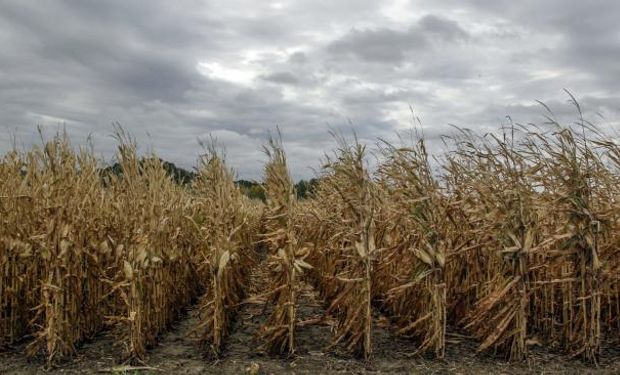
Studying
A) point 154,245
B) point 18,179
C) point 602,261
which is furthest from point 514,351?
point 18,179

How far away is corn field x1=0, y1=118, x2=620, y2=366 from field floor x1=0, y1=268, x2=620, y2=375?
0.46ft

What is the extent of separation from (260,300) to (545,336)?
3788 millimetres

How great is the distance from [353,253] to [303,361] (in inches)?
53.6

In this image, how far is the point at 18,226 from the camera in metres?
7.23

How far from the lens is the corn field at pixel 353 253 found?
6637mm

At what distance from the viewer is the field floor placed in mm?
6414

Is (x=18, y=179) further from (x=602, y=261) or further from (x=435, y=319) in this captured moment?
(x=602, y=261)

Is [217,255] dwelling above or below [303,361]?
above

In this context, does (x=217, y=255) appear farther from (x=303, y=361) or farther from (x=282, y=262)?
(x=303, y=361)

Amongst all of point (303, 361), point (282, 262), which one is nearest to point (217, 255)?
point (282, 262)

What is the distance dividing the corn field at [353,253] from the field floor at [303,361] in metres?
0.14

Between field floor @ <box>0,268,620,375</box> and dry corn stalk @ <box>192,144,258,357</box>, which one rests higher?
dry corn stalk @ <box>192,144,258,357</box>

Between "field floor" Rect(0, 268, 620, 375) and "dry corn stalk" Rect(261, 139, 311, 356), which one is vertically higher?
"dry corn stalk" Rect(261, 139, 311, 356)

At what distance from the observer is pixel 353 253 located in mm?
6621
